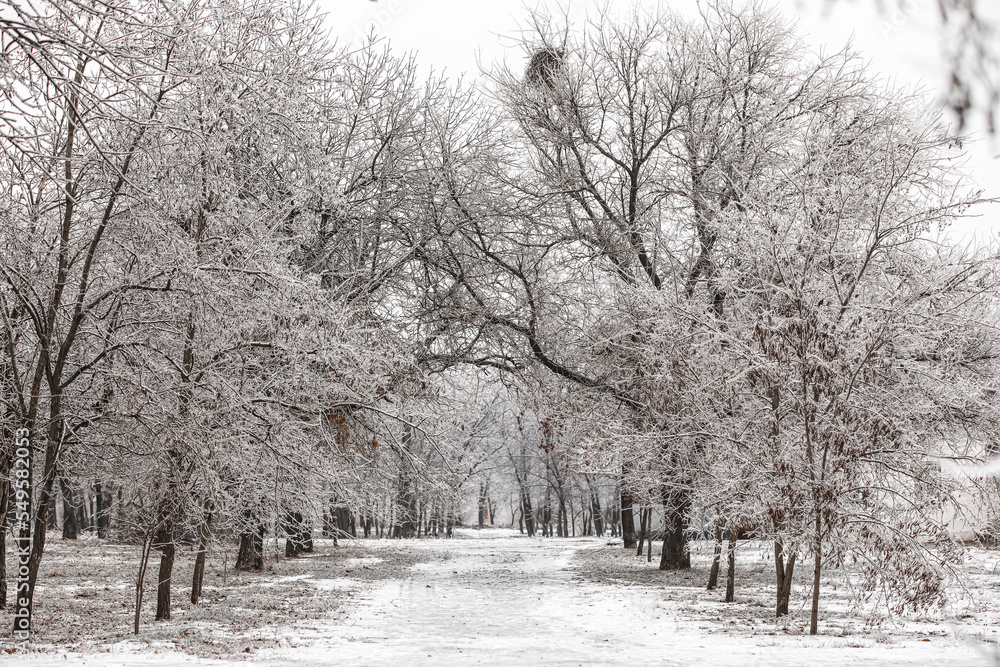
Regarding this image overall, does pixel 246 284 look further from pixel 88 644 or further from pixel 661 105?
pixel 661 105

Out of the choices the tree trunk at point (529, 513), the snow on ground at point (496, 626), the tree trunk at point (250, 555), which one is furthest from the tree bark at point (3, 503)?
the tree trunk at point (529, 513)

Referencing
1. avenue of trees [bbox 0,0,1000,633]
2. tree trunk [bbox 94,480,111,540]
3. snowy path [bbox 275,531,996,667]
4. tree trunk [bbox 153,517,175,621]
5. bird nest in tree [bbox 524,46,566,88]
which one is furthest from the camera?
bird nest in tree [bbox 524,46,566,88]

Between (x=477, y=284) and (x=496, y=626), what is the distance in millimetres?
7301

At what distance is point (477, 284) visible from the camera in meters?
16.3

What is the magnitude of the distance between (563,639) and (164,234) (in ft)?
21.5

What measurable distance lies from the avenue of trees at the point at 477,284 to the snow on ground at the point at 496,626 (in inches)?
35.7

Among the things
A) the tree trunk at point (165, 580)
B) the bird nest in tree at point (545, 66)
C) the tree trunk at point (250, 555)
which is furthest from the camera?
the tree trunk at point (250, 555)

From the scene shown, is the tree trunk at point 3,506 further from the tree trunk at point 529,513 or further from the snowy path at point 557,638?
the tree trunk at point 529,513

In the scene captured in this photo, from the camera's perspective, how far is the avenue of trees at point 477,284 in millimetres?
8859

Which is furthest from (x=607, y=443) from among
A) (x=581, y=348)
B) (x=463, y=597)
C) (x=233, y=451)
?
(x=233, y=451)

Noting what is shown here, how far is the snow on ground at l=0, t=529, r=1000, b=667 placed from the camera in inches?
315

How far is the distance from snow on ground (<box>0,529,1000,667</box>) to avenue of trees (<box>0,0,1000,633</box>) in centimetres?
91

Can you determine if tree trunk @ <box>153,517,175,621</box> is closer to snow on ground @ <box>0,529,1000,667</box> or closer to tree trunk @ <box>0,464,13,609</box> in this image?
snow on ground @ <box>0,529,1000,667</box>

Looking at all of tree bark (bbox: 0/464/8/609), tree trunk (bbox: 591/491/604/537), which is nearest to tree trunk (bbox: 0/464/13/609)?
tree bark (bbox: 0/464/8/609)
